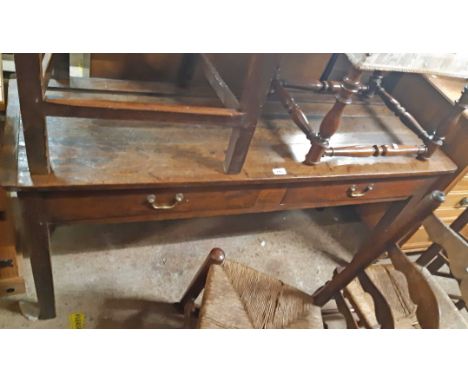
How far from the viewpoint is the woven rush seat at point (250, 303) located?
3.41 feet

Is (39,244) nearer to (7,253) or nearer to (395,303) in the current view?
(7,253)

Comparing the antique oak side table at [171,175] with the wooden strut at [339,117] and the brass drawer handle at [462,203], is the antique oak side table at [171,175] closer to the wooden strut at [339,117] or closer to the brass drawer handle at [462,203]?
the wooden strut at [339,117]

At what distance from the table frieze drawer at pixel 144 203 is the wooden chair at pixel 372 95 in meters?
0.27

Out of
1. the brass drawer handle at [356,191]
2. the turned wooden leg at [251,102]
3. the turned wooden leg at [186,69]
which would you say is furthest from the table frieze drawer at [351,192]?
the turned wooden leg at [186,69]

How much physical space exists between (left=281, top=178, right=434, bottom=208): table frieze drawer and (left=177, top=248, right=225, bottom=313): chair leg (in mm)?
306

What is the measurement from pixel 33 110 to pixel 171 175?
38cm

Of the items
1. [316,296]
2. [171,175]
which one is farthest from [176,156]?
[316,296]

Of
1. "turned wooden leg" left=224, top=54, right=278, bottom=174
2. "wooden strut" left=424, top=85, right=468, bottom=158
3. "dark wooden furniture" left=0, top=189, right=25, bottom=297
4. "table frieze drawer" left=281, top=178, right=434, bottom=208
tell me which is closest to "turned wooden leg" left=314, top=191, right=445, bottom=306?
"table frieze drawer" left=281, top=178, right=434, bottom=208

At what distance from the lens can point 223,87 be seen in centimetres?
104

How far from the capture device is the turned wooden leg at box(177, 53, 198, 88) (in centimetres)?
129

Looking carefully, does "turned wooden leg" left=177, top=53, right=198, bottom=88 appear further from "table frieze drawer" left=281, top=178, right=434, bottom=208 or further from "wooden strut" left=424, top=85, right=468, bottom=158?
"wooden strut" left=424, top=85, right=468, bottom=158
